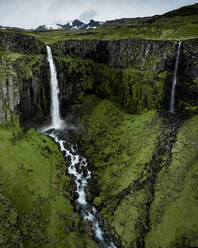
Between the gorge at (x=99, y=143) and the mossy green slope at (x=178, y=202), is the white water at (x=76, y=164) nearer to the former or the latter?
the gorge at (x=99, y=143)

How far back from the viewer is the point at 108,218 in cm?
2386

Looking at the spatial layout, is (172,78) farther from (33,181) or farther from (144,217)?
(33,181)

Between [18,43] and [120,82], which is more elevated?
[18,43]

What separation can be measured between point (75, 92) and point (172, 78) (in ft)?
83.0

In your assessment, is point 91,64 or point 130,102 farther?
point 91,64

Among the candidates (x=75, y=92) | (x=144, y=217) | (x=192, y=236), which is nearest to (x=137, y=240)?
(x=144, y=217)

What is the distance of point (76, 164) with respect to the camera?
105ft

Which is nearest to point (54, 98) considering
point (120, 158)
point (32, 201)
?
point (120, 158)

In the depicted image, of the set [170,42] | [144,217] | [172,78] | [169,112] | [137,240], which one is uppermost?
[170,42]

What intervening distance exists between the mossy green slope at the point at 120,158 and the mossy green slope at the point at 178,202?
82.5 inches

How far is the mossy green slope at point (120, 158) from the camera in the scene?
23.2 meters

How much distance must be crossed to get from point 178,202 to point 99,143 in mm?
18478

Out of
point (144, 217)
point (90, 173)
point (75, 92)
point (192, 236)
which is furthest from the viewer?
point (75, 92)

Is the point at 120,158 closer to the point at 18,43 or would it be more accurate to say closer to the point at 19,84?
the point at 19,84
